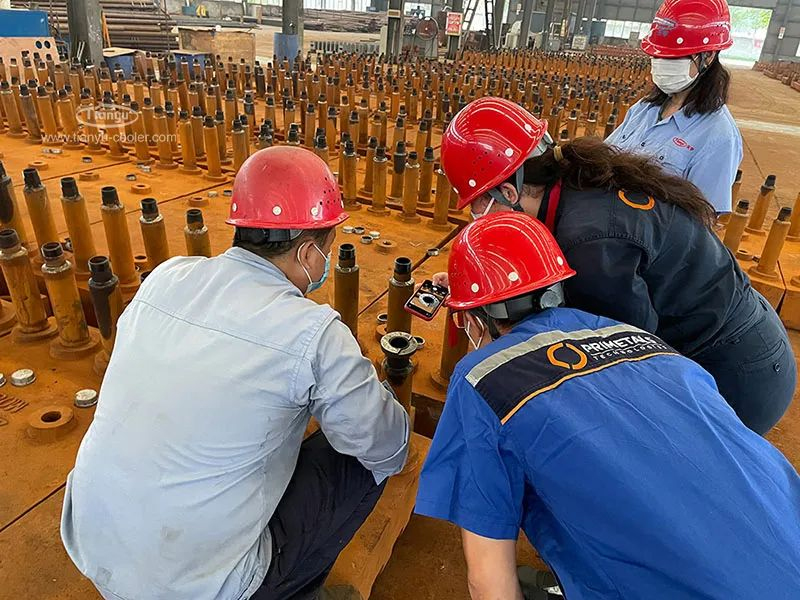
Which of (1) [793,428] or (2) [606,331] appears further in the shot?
(1) [793,428]

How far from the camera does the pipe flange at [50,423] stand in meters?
1.93

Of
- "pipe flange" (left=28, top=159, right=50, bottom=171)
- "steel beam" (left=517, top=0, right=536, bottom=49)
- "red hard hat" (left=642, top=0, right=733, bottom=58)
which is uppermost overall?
"steel beam" (left=517, top=0, right=536, bottom=49)

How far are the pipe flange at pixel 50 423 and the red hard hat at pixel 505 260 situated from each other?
1.50 m

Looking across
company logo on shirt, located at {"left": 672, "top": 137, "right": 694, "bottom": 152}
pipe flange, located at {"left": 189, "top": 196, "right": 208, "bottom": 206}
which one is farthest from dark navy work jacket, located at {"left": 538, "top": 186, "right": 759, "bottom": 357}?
pipe flange, located at {"left": 189, "top": 196, "right": 208, "bottom": 206}

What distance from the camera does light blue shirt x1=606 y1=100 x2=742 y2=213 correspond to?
2230mm

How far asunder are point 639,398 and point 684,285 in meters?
0.65

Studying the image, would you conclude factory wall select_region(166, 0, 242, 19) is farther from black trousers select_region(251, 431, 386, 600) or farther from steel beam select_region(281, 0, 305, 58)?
black trousers select_region(251, 431, 386, 600)

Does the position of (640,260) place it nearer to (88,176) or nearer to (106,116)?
(88,176)

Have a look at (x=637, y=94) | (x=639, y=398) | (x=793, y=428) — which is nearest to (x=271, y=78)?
(x=637, y=94)

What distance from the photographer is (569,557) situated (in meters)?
1.13

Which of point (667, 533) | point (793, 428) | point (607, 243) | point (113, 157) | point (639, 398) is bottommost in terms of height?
point (793, 428)

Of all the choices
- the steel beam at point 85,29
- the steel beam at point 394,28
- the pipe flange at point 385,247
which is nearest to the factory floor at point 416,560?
the pipe flange at point 385,247

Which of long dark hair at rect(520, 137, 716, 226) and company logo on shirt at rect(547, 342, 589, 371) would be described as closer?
company logo on shirt at rect(547, 342, 589, 371)

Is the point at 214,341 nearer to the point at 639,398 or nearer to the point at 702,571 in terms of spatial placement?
the point at 639,398
